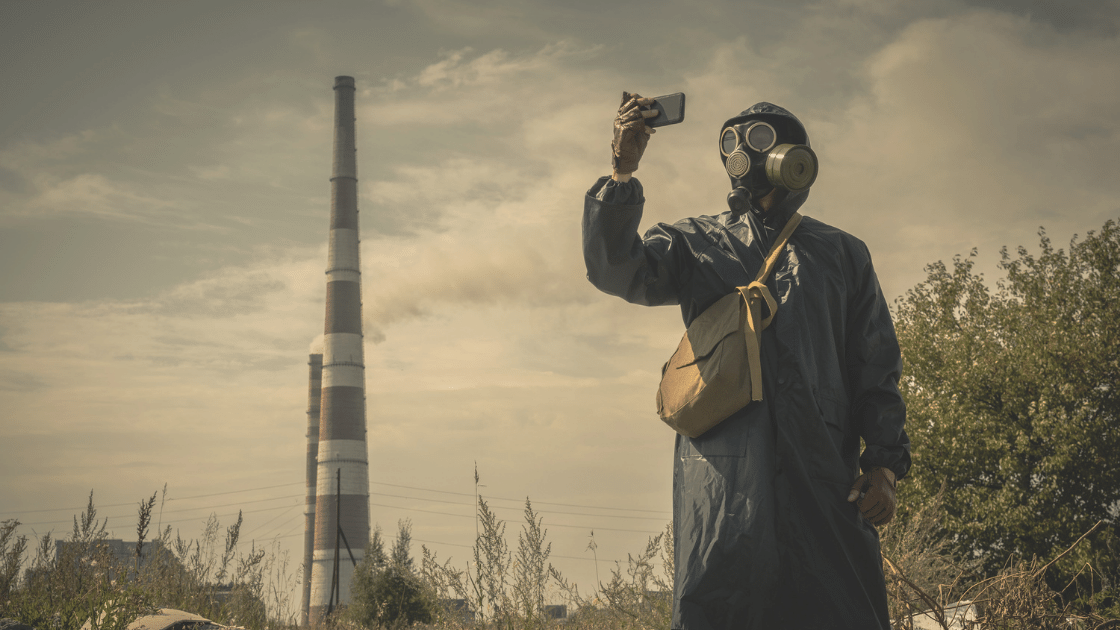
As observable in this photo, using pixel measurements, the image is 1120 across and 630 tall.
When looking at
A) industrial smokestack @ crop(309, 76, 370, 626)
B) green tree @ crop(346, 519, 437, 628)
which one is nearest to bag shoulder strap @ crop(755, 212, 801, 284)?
green tree @ crop(346, 519, 437, 628)

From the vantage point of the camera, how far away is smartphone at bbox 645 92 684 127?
2.55 meters

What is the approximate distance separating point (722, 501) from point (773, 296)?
2.15 feet

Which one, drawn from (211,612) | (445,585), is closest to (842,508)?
(445,585)

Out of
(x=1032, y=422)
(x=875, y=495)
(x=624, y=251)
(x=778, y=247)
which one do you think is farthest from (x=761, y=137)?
(x=1032, y=422)

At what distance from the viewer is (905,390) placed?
21.6 metres

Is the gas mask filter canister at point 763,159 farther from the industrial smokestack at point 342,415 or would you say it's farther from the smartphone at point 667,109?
the industrial smokestack at point 342,415

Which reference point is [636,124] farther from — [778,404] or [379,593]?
[379,593]

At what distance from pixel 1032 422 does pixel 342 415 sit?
27.9 meters

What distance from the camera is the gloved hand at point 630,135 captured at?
258cm

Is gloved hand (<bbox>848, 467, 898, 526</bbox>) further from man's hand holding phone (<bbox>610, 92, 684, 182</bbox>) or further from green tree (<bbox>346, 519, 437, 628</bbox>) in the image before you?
green tree (<bbox>346, 519, 437, 628</bbox>)

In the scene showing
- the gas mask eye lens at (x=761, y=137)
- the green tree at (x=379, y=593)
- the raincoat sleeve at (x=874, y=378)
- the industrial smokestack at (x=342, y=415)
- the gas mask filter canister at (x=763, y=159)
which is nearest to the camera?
the raincoat sleeve at (x=874, y=378)

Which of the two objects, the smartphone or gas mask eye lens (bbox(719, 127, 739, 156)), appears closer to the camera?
the smartphone

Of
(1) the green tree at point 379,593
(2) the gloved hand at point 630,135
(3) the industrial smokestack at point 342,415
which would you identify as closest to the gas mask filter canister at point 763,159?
(2) the gloved hand at point 630,135

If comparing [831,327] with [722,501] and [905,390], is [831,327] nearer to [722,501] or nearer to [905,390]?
[722,501]
